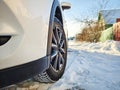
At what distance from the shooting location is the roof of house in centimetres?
2473

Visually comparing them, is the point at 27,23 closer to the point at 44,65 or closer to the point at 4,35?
the point at 4,35

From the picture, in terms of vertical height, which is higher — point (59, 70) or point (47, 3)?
point (47, 3)

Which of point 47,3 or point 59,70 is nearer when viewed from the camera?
point 47,3

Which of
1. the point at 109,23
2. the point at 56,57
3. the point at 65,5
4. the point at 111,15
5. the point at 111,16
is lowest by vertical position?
the point at 56,57

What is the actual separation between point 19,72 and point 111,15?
25.0 metres

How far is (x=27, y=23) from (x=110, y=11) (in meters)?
24.4

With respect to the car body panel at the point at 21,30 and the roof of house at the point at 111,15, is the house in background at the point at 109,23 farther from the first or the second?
the car body panel at the point at 21,30

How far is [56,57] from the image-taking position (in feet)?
9.18

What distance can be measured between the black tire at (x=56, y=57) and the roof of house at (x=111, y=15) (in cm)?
2217

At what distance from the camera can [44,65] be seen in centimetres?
209

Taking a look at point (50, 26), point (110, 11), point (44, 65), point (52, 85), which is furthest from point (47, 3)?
point (110, 11)

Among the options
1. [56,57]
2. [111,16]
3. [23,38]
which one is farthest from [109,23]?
[23,38]

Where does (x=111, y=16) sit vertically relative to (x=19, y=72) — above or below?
above

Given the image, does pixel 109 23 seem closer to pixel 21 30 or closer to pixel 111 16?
pixel 111 16
